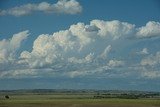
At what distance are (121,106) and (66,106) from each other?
12226mm

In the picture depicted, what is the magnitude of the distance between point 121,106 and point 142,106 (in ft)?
16.3

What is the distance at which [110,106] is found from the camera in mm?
91625

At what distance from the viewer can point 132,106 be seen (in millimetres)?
92688

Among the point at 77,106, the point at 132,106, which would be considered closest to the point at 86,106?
the point at 77,106

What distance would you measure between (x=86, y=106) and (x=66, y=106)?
4784 mm

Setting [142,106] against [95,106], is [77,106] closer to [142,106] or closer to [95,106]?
[95,106]

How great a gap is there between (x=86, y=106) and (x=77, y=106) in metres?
2.05

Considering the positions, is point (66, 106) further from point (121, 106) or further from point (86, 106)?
point (121, 106)

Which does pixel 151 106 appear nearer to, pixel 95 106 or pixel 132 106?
pixel 132 106

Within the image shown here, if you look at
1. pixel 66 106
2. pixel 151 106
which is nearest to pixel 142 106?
pixel 151 106

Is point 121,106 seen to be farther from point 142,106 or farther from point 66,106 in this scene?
point 66,106

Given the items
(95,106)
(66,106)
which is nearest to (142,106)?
(95,106)

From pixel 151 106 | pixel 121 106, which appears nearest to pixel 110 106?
pixel 121 106

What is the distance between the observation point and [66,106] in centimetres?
9538
